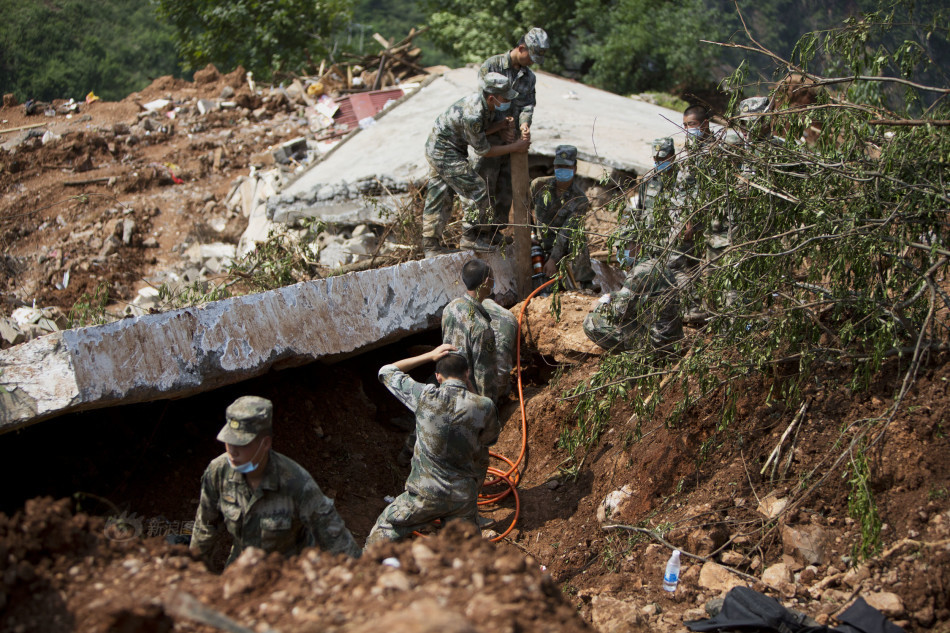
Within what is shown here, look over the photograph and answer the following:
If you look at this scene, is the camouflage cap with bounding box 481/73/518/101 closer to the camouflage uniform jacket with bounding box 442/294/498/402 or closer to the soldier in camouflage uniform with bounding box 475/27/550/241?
the soldier in camouflage uniform with bounding box 475/27/550/241

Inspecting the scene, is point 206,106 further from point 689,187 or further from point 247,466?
point 247,466

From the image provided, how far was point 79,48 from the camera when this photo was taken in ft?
85.6

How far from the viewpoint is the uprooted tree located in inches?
160

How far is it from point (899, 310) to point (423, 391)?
281cm

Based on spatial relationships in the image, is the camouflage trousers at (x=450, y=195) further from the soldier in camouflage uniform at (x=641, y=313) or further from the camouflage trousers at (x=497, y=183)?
the soldier in camouflage uniform at (x=641, y=313)

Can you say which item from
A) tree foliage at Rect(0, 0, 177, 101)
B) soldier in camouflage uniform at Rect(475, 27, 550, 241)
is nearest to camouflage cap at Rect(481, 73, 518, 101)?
soldier in camouflage uniform at Rect(475, 27, 550, 241)

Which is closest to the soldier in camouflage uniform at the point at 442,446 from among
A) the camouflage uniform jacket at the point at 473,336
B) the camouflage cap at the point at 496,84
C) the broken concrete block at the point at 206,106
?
the camouflage uniform jacket at the point at 473,336

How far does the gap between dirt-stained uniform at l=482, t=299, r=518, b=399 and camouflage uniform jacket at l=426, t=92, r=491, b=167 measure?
155 cm

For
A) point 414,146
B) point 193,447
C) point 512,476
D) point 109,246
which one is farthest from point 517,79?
point 109,246

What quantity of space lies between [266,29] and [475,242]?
44.1 feet

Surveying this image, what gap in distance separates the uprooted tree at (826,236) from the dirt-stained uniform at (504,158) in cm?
267

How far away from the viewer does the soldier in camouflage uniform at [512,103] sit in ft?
23.5

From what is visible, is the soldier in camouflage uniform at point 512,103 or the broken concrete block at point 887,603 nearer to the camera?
the broken concrete block at point 887,603

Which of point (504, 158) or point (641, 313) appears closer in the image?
point (641, 313)
